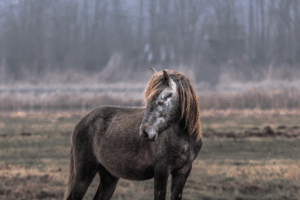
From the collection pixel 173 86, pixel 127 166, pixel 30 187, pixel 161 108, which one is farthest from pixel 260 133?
pixel 161 108

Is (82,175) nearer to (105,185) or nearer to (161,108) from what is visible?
(105,185)

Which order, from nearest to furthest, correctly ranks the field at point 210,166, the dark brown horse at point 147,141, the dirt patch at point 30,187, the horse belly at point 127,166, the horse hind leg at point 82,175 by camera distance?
the dark brown horse at point 147,141 < the horse belly at point 127,166 < the horse hind leg at point 82,175 < the dirt patch at point 30,187 < the field at point 210,166

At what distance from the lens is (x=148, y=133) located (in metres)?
3.95

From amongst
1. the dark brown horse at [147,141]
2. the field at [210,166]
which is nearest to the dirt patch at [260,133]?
the field at [210,166]

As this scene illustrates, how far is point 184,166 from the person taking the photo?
4.42 m

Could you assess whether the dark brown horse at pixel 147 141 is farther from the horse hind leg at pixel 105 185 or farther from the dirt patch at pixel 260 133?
the dirt patch at pixel 260 133

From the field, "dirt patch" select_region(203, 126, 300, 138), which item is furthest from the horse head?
"dirt patch" select_region(203, 126, 300, 138)

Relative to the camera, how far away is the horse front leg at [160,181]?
4.29 metres

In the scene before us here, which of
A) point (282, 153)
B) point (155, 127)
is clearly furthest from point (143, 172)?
point (282, 153)

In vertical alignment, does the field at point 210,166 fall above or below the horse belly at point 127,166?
below

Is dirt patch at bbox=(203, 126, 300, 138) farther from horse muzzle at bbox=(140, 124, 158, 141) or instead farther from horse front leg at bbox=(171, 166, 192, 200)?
horse muzzle at bbox=(140, 124, 158, 141)

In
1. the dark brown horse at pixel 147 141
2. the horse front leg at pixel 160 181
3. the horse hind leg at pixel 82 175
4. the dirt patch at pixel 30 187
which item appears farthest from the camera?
the dirt patch at pixel 30 187

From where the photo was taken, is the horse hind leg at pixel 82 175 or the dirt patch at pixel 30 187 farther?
the dirt patch at pixel 30 187

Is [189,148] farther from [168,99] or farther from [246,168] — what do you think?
[246,168]
